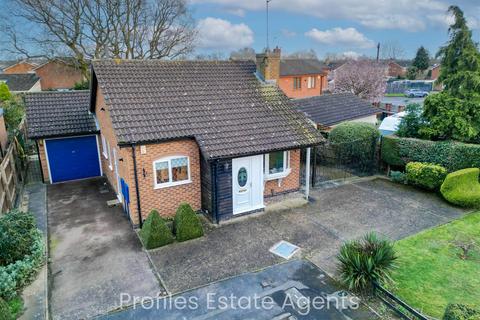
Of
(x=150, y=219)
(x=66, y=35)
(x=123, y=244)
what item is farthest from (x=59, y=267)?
(x=66, y=35)

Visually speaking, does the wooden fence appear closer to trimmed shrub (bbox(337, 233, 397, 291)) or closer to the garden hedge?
trimmed shrub (bbox(337, 233, 397, 291))

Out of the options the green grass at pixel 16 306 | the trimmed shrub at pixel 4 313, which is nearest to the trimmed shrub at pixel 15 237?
the green grass at pixel 16 306

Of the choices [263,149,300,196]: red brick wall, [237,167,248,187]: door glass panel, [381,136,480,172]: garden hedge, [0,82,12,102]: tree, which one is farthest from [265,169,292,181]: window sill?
[0,82,12,102]: tree

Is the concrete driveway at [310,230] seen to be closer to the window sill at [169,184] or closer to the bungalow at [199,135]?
the bungalow at [199,135]

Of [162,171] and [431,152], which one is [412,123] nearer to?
[431,152]

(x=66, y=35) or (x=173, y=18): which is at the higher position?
(x=173, y=18)

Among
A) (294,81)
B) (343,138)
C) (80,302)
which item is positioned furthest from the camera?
(294,81)

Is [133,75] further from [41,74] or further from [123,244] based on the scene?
[41,74]
